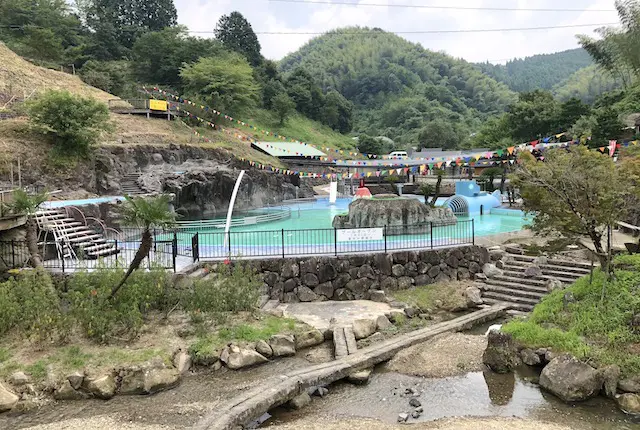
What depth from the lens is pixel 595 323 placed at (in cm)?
1088

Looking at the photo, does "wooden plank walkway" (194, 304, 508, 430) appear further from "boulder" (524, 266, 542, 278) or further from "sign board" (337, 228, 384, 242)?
"sign board" (337, 228, 384, 242)

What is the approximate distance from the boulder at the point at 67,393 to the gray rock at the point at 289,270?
24.0ft

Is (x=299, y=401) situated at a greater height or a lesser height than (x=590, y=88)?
lesser

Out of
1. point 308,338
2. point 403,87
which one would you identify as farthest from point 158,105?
point 403,87

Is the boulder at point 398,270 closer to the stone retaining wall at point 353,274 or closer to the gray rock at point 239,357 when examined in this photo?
the stone retaining wall at point 353,274

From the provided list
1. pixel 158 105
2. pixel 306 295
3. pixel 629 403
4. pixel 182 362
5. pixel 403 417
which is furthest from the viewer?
pixel 158 105

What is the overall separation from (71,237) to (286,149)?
1368 inches

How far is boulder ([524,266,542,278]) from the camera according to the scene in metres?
16.1

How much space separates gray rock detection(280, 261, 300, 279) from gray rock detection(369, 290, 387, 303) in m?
2.65

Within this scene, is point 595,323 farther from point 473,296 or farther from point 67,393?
point 67,393

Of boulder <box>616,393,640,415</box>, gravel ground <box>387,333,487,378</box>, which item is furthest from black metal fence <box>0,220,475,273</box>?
boulder <box>616,393,640,415</box>

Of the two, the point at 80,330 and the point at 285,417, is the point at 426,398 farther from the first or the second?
the point at 80,330

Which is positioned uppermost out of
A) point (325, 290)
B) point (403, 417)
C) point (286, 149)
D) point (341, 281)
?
point (286, 149)

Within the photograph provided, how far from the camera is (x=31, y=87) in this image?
33.6m
